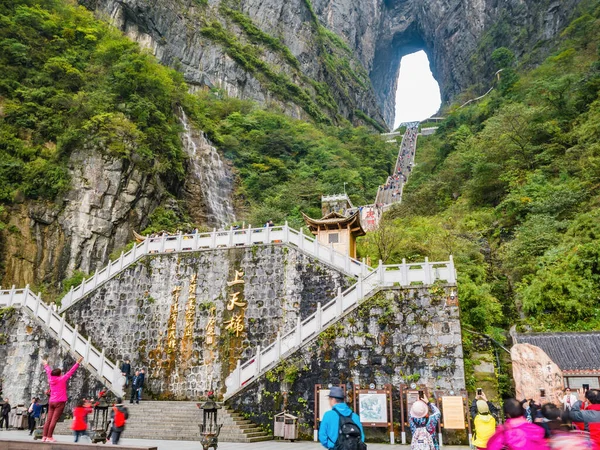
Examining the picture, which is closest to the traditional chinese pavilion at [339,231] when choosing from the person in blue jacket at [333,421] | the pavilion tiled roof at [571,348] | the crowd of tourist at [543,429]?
the pavilion tiled roof at [571,348]

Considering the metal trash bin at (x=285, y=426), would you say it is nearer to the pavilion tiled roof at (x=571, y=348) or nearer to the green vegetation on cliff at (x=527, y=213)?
the pavilion tiled roof at (x=571, y=348)

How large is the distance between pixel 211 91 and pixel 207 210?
76.2ft

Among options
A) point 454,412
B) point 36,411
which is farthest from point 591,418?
point 36,411

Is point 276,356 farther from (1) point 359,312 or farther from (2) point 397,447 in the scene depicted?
(2) point 397,447

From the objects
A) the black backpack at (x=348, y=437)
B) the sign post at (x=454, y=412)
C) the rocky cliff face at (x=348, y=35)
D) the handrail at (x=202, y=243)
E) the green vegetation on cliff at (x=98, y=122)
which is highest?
the rocky cliff face at (x=348, y=35)

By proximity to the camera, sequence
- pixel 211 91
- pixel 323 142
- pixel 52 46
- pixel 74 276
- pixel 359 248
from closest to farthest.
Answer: pixel 74 276
pixel 359 248
pixel 52 46
pixel 323 142
pixel 211 91

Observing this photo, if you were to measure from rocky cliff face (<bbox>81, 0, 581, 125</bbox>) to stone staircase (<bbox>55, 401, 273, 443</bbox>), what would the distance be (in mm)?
42338

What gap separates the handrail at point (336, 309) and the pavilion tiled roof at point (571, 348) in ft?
14.0

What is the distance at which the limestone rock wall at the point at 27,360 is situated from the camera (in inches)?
647

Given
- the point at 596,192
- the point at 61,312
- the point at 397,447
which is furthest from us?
the point at 596,192

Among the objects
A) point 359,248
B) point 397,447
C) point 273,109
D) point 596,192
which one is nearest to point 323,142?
point 273,109

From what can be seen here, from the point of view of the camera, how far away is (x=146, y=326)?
1775 centimetres

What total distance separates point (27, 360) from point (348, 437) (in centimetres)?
1734

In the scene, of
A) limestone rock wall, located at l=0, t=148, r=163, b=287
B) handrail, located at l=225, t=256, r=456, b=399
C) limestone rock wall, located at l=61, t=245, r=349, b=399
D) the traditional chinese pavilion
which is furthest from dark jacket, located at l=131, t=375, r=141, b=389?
limestone rock wall, located at l=0, t=148, r=163, b=287
